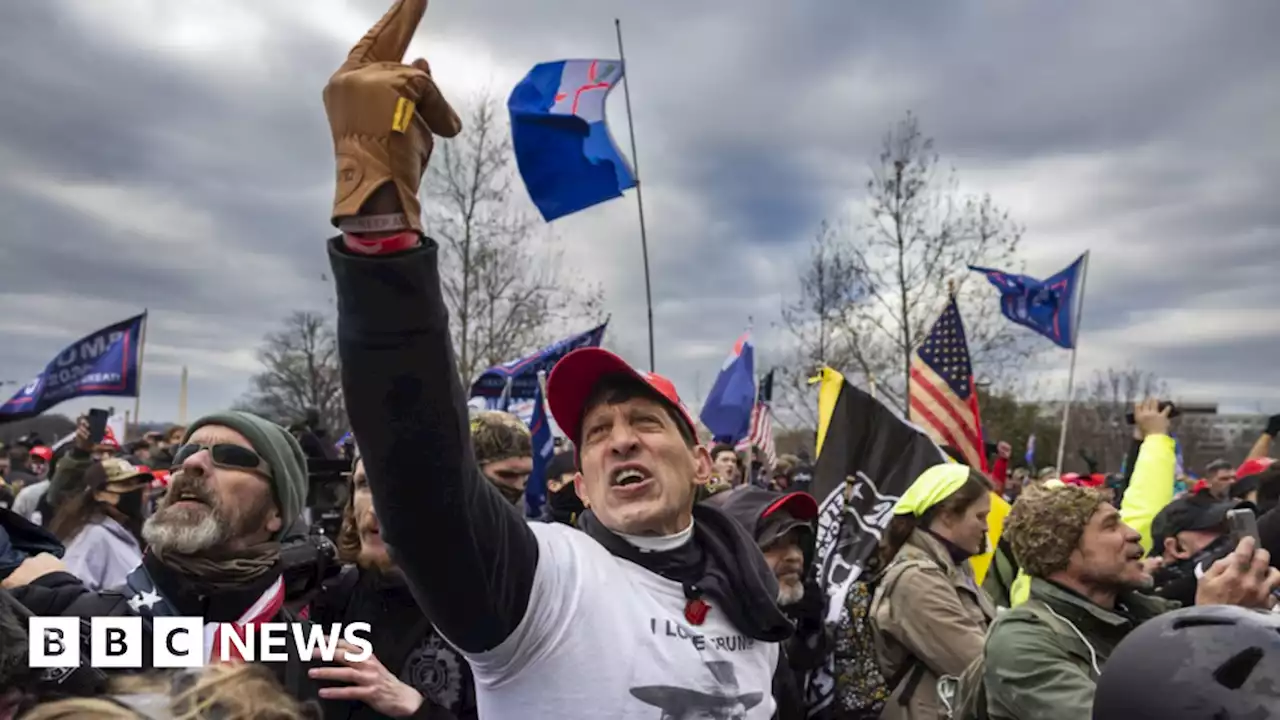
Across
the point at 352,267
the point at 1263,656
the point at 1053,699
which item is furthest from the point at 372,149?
the point at 1053,699

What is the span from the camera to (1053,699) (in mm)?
2824

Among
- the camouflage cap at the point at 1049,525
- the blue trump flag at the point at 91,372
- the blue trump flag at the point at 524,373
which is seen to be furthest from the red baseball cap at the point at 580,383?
the blue trump flag at the point at 91,372

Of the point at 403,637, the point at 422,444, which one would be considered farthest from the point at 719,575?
the point at 403,637

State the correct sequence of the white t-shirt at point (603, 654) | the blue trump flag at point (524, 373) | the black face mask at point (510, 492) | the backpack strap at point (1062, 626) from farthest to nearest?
the blue trump flag at point (524, 373), the black face mask at point (510, 492), the backpack strap at point (1062, 626), the white t-shirt at point (603, 654)

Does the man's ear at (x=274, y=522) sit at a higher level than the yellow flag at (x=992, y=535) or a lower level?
higher

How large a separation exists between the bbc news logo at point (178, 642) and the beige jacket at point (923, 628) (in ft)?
7.21

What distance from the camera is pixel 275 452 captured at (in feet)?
9.59

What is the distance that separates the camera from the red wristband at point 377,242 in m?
1.27

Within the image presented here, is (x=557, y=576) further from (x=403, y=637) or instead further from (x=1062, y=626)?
(x=1062, y=626)

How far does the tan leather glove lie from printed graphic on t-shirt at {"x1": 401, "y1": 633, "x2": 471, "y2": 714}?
1.93 m

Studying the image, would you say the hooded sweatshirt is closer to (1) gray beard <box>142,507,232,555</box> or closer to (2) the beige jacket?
(1) gray beard <box>142,507,232,555</box>

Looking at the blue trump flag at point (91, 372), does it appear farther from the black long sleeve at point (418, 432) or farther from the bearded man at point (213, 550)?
the black long sleeve at point (418, 432)

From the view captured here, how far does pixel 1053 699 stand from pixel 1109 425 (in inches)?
2180

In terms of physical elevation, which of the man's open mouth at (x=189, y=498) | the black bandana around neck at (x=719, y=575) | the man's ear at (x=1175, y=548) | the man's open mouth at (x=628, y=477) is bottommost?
the man's ear at (x=1175, y=548)
